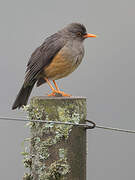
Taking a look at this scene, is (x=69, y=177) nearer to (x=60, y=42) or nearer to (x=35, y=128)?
(x=35, y=128)

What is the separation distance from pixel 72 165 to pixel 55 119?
35cm

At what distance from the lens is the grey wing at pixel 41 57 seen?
3.30 metres

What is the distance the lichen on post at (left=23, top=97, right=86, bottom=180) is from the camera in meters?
2.19

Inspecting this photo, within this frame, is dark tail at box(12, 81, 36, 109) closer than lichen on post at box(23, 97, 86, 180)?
No

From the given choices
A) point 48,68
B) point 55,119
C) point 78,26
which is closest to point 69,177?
point 55,119

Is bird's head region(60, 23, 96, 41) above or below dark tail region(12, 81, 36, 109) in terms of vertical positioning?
above

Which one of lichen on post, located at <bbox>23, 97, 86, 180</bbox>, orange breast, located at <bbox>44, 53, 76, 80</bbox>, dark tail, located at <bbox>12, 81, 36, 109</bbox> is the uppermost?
orange breast, located at <bbox>44, 53, 76, 80</bbox>

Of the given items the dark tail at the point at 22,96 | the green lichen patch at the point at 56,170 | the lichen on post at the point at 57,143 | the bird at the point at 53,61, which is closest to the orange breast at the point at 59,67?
the bird at the point at 53,61

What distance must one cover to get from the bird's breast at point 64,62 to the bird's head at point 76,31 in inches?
9.6

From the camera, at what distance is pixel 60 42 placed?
3.34 m

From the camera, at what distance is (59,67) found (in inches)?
129

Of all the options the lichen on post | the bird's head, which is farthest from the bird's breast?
the lichen on post

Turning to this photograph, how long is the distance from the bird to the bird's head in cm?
4

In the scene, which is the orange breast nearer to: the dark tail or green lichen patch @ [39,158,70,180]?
the dark tail
